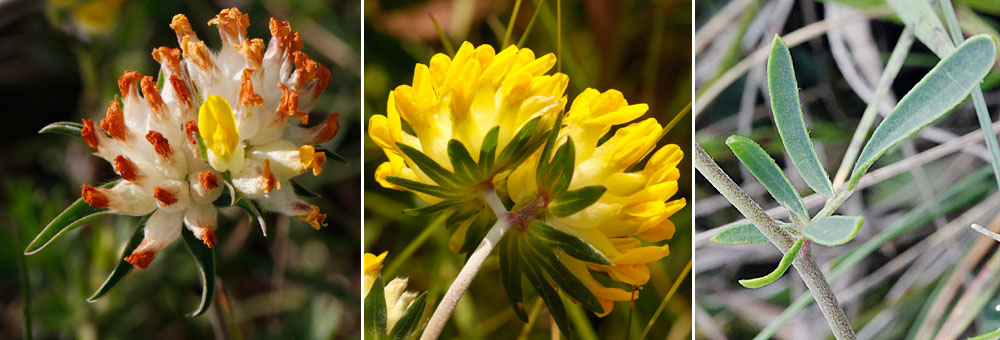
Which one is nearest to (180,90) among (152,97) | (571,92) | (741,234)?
(152,97)

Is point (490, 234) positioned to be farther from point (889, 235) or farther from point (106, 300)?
point (106, 300)

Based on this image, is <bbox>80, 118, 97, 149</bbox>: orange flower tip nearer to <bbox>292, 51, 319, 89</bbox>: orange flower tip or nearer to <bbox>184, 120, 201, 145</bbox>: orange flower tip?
<bbox>184, 120, 201, 145</bbox>: orange flower tip

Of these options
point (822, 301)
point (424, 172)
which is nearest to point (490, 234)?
point (424, 172)

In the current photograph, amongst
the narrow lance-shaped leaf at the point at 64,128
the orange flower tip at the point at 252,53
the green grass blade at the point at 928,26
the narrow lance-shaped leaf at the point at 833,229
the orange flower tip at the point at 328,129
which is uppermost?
the green grass blade at the point at 928,26

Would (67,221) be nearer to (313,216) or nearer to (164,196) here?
(164,196)

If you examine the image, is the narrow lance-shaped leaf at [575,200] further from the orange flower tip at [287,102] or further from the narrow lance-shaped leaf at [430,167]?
the orange flower tip at [287,102]

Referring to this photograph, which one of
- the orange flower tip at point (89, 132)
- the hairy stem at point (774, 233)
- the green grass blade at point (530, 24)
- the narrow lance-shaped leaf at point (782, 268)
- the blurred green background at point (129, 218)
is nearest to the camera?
the narrow lance-shaped leaf at point (782, 268)

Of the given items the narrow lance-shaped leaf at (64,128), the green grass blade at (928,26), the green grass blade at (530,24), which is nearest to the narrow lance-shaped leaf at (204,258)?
the narrow lance-shaped leaf at (64,128)

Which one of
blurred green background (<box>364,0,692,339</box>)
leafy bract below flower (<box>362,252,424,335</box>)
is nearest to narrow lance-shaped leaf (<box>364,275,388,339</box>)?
leafy bract below flower (<box>362,252,424,335</box>)
